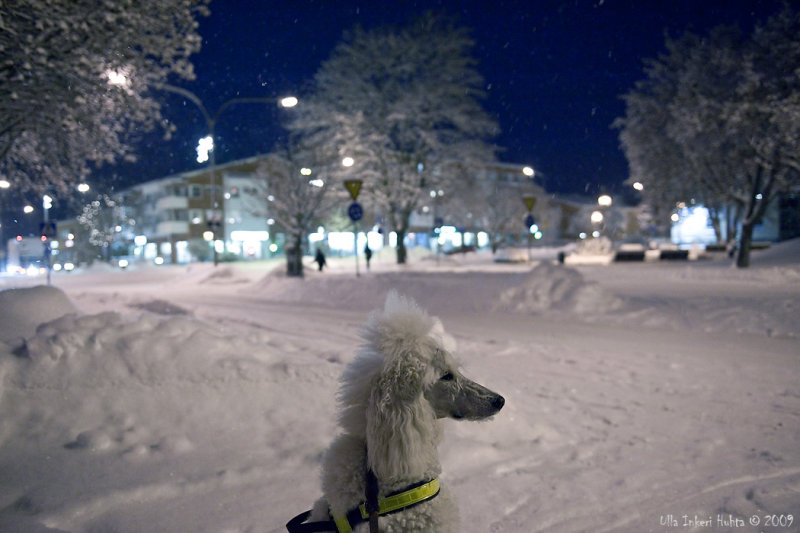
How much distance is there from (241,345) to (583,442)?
3983mm

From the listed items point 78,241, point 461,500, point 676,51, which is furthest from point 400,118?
point 78,241

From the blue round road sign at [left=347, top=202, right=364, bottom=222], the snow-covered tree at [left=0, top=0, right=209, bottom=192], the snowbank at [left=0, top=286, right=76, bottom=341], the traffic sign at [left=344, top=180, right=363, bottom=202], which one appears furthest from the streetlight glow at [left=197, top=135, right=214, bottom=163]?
the snowbank at [left=0, top=286, right=76, bottom=341]

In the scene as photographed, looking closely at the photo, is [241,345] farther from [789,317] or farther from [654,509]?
[789,317]

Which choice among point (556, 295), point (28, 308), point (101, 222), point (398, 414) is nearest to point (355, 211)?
point (556, 295)

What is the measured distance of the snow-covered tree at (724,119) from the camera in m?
22.9

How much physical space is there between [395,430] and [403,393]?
14cm

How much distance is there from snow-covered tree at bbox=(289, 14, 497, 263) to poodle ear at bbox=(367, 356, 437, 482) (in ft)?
105

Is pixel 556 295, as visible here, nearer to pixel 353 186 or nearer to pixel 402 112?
pixel 353 186

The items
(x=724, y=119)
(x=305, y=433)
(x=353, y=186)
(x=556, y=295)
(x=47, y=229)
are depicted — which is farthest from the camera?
(x=47, y=229)

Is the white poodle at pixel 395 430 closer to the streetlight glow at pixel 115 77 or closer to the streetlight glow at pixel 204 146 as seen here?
the streetlight glow at pixel 115 77

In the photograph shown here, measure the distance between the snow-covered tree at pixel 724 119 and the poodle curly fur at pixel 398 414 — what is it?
918 inches

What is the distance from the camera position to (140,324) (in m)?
6.75

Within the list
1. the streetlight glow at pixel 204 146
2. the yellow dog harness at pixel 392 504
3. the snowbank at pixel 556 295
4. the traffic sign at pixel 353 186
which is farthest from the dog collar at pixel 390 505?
the streetlight glow at pixel 204 146

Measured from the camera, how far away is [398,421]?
229 centimetres
